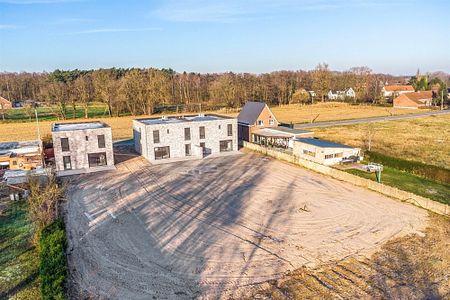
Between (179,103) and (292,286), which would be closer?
(292,286)

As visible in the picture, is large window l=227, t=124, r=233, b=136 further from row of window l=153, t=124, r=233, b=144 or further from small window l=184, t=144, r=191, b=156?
small window l=184, t=144, r=191, b=156

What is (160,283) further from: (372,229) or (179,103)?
(179,103)

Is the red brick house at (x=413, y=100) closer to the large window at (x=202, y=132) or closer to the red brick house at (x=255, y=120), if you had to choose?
the red brick house at (x=255, y=120)

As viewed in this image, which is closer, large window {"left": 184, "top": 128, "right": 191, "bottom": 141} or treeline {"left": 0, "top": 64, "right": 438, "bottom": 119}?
large window {"left": 184, "top": 128, "right": 191, "bottom": 141}

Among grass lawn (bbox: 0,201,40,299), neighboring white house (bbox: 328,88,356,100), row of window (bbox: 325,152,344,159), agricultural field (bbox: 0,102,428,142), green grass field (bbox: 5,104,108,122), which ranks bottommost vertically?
grass lawn (bbox: 0,201,40,299)

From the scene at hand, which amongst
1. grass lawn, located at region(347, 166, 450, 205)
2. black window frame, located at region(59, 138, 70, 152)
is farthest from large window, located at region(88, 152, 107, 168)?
grass lawn, located at region(347, 166, 450, 205)

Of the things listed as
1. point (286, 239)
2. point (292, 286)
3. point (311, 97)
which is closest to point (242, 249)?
point (286, 239)
